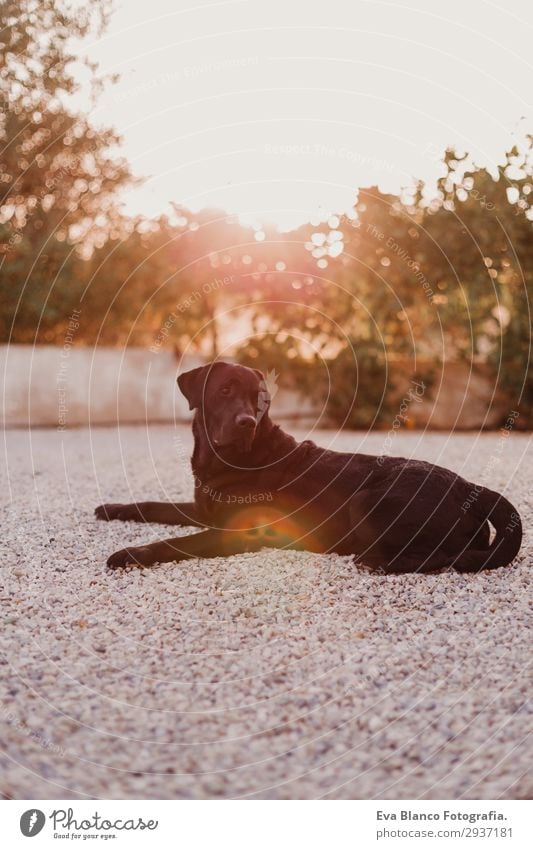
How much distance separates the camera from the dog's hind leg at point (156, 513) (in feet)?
20.6

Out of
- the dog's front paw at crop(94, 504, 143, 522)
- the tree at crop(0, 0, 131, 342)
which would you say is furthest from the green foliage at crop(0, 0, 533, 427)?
the dog's front paw at crop(94, 504, 143, 522)

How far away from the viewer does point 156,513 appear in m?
6.39

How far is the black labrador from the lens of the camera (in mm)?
5090

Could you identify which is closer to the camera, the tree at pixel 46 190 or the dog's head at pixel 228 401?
the dog's head at pixel 228 401

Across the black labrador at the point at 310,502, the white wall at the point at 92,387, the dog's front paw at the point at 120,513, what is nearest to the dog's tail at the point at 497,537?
the black labrador at the point at 310,502

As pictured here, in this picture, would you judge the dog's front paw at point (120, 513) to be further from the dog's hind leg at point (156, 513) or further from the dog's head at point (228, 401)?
the dog's head at point (228, 401)

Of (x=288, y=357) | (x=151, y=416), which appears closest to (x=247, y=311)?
(x=288, y=357)

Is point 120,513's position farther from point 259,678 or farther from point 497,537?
point 259,678

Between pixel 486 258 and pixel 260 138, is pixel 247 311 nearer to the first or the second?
pixel 486 258

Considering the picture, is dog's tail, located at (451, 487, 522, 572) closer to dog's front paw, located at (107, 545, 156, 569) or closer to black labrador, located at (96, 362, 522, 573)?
black labrador, located at (96, 362, 522, 573)

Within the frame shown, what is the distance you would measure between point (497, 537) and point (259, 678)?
7.25 feet

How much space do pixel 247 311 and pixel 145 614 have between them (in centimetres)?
1284

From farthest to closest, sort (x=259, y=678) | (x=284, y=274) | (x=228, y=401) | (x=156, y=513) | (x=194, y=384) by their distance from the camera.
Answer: (x=284, y=274) → (x=156, y=513) → (x=194, y=384) → (x=228, y=401) → (x=259, y=678)

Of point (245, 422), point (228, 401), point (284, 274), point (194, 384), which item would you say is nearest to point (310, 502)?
point (245, 422)
